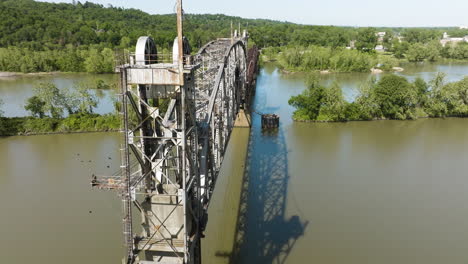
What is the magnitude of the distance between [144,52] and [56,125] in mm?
21152

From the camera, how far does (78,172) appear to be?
19906 millimetres

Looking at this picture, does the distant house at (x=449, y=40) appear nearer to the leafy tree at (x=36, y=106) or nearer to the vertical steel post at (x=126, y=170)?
the leafy tree at (x=36, y=106)

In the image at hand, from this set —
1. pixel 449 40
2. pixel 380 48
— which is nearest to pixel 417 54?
pixel 380 48

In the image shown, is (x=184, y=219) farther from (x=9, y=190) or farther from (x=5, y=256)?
(x=9, y=190)

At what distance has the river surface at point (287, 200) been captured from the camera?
13.7m

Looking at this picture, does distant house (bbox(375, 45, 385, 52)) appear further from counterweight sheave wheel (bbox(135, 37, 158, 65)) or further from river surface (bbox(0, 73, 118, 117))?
counterweight sheave wheel (bbox(135, 37, 158, 65))

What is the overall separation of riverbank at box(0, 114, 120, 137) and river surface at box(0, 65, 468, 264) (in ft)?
2.34

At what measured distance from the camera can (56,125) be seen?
87.2ft

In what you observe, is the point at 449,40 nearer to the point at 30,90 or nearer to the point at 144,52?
the point at 30,90

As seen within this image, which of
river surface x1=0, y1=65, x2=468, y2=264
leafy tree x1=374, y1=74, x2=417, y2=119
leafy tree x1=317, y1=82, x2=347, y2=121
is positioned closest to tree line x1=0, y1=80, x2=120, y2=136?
river surface x1=0, y1=65, x2=468, y2=264

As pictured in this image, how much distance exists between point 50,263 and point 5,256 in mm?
1893

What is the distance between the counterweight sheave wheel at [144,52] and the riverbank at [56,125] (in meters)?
18.6

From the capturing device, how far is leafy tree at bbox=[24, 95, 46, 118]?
88.3 feet

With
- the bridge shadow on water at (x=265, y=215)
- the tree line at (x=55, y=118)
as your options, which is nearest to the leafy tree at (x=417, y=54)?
the bridge shadow on water at (x=265, y=215)
